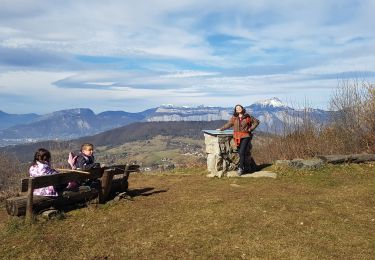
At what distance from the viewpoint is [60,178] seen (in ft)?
34.2

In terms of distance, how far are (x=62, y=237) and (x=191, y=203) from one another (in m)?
3.96

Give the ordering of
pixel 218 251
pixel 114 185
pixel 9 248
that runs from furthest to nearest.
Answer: pixel 114 185, pixel 9 248, pixel 218 251

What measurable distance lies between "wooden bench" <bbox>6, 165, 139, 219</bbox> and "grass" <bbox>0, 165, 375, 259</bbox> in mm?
351

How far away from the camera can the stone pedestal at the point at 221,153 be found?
1648cm

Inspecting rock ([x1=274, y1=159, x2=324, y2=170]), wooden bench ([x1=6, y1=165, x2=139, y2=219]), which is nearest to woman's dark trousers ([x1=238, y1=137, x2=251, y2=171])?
rock ([x1=274, y1=159, x2=324, y2=170])

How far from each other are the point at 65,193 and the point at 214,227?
419cm

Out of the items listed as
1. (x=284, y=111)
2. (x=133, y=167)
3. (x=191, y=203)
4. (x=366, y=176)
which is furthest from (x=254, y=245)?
(x=284, y=111)

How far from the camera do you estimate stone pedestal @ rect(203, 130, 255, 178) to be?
16484mm

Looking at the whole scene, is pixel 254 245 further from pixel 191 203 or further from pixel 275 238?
pixel 191 203

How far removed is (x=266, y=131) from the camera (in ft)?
77.6

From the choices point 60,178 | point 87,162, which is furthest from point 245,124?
point 60,178

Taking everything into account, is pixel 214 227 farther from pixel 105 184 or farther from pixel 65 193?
pixel 65 193

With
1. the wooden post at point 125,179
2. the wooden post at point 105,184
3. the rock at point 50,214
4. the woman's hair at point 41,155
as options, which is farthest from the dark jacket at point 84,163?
the rock at point 50,214

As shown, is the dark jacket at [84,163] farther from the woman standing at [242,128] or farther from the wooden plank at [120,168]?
the woman standing at [242,128]
